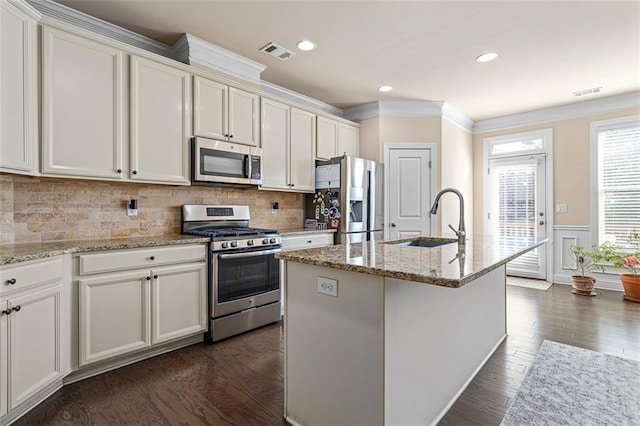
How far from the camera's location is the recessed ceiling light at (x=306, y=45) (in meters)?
2.99

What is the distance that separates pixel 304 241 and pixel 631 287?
13.0 feet

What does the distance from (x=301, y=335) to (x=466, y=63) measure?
3.25 metres

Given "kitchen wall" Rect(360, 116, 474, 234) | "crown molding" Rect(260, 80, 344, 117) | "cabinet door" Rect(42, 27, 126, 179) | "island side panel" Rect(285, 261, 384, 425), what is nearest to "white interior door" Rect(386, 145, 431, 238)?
"kitchen wall" Rect(360, 116, 474, 234)

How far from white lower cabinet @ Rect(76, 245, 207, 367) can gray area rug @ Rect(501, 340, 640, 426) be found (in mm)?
2250

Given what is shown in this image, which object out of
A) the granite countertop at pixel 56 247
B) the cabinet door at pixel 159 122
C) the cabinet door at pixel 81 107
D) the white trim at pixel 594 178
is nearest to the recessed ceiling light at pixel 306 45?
the cabinet door at pixel 159 122

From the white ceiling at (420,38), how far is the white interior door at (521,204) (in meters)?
1.32

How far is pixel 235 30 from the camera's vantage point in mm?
2785

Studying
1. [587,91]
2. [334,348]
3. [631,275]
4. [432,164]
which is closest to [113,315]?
[334,348]

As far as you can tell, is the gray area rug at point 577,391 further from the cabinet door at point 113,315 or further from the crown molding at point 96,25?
the crown molding at point 96,25

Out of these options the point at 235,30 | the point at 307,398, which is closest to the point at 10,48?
the point at 235,30

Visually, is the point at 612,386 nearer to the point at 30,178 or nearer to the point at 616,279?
the point at 616,279

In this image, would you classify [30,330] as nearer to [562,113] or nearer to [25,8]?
[25,8]

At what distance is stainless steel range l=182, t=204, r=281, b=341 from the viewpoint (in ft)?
9.03

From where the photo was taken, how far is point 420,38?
2.93 meters
